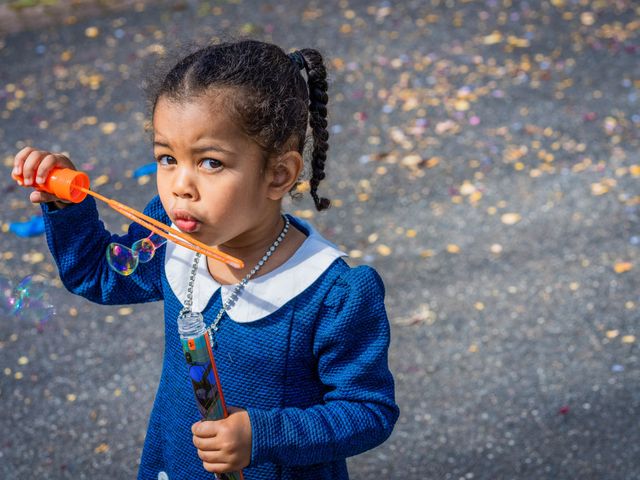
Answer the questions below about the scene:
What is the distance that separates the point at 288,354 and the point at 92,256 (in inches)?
18.1

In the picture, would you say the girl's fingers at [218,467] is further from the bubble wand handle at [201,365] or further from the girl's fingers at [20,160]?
the girl's fingers at [20,160]

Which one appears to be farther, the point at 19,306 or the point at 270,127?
the point at 19,306

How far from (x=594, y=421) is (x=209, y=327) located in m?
1.74

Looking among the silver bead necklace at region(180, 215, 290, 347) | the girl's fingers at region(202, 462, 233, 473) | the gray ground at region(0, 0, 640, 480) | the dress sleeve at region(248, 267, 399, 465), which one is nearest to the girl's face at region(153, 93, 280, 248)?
the silver bead necklace at region(180, 215, 290, 347)

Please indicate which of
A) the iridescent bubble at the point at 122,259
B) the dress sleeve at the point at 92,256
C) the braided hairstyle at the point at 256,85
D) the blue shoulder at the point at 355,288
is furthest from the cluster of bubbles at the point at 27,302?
the blue shoulder at the point at 355,288

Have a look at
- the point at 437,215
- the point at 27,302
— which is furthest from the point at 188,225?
the point at 437,215

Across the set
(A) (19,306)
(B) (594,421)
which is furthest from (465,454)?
(A) (19,306)

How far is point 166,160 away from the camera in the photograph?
1.55 meters

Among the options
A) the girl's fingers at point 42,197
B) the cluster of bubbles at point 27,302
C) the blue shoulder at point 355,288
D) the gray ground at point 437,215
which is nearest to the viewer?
the blue shoulder at point 355,288

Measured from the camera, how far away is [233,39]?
6.12ft

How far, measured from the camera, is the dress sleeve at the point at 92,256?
1770mm

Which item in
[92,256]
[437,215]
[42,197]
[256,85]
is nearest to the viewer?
[256,85]

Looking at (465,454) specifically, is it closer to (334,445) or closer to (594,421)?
(594,421)

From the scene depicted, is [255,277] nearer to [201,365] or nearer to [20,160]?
[201,365]
